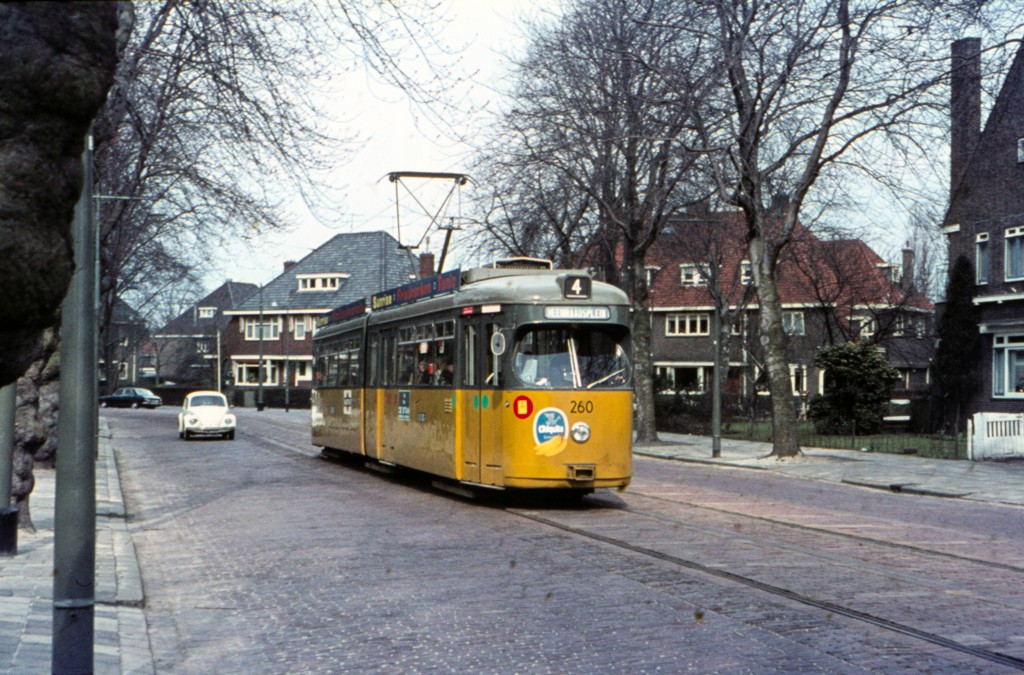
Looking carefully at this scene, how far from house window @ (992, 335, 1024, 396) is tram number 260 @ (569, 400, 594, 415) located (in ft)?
80.7

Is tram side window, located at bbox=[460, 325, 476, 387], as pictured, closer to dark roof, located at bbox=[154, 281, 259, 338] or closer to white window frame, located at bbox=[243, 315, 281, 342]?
white window frame, located at bbox=[243, 315, 281, 342]

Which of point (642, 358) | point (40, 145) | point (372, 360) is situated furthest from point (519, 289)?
point (642, 358)

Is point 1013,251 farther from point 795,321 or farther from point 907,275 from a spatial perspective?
point 795,321

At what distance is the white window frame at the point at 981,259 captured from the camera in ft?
119

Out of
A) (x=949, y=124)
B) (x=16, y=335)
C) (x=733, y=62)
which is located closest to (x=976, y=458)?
(x=949, y=124)

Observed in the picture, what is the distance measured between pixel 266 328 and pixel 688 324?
33.5 meters

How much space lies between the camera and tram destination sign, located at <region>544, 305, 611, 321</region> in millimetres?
15031

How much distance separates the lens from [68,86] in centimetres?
332

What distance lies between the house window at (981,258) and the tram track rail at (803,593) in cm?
2572

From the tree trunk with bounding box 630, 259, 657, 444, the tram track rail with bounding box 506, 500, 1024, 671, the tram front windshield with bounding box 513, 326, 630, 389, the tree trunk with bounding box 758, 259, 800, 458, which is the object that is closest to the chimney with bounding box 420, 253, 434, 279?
the tree trunk with bounding box 630, 259, 657, 444

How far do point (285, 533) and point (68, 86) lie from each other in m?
10.1

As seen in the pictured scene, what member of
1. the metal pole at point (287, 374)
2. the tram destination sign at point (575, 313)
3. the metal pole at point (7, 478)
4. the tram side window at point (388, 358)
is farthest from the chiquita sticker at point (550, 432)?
the metal pole at point (287, 374)

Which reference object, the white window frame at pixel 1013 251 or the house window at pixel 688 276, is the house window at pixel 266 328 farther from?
the white window frame at pixel 1013 251

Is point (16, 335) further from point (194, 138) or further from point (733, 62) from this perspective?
point (733, 62)
